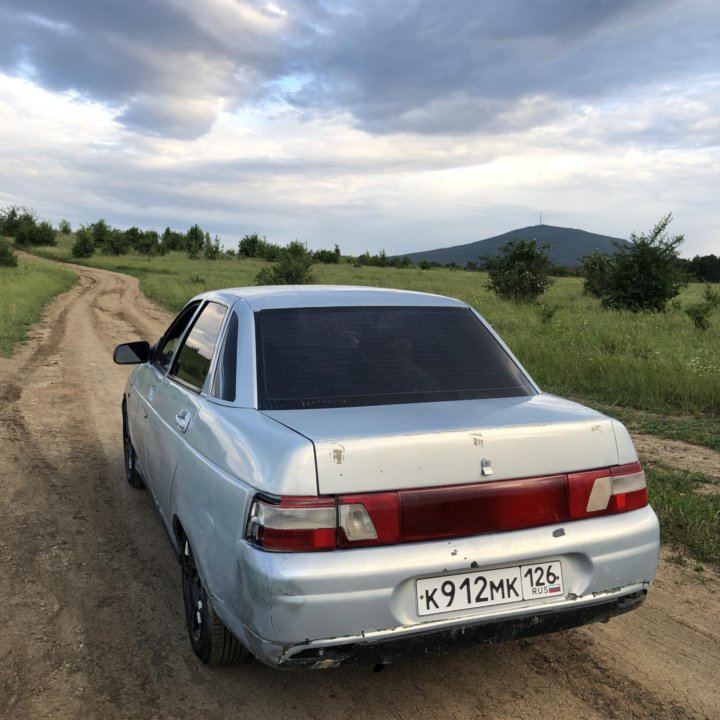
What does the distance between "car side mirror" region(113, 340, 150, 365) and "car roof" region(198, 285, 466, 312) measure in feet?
3.22

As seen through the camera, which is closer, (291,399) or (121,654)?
(291,399)

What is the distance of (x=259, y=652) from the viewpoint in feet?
7.12

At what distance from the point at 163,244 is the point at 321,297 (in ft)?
236

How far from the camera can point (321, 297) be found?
10.7 feet

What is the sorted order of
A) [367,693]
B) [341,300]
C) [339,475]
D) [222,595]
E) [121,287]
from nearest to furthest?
[339,475] → [222,595] → [367,693] → [341,300] → [121,287]

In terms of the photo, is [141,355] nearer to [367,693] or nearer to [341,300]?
[341,300]

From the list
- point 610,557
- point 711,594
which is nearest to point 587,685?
point 610,557

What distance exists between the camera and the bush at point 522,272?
24.2 metres

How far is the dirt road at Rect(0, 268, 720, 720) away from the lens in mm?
2447

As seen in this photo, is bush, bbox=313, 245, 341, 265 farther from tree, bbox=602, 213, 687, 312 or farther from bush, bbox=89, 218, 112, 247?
tree, bbox=602, 213, 687, 312

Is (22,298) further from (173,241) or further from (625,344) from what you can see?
(173,241)

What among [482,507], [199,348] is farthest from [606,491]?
[199,348]

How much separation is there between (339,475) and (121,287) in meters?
29.3

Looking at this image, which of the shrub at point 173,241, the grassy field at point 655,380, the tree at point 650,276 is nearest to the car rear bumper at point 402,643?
the grassy field at point 655,380
